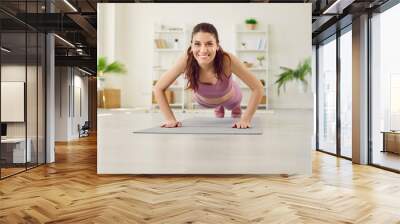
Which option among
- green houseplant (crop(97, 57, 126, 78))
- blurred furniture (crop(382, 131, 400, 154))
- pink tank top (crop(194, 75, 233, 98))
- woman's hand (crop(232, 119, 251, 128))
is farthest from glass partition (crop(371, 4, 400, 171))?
green houseplant (crop(97, 57, 126, 78))

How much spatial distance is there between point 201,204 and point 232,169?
1.75 metres

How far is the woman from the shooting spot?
19.5 ft

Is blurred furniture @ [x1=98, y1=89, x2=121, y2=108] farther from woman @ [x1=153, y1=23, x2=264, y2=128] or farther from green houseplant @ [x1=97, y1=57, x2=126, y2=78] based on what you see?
woman @ [x1=153, y1=23, x2=264, y2=128]

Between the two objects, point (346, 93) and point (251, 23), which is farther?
point (346, 93)

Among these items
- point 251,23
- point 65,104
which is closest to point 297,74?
point 251,23

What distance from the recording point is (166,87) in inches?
235

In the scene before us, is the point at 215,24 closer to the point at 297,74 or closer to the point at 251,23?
the point at 251,23

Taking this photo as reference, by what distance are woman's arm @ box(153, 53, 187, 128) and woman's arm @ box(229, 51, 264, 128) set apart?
79 cm

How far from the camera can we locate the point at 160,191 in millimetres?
5109

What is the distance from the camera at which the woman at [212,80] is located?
5.93 metres

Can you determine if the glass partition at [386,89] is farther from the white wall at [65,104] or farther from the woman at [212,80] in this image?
the white wall at [65,104]

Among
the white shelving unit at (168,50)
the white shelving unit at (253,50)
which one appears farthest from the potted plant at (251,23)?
the white shelving unit at (168,50)

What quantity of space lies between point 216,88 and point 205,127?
0.62 meters

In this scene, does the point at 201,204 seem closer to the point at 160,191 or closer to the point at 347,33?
the point at 160,191
